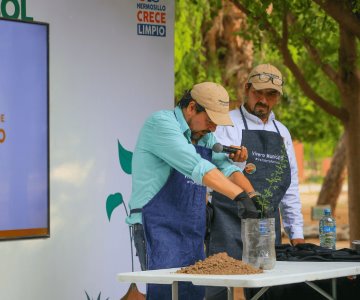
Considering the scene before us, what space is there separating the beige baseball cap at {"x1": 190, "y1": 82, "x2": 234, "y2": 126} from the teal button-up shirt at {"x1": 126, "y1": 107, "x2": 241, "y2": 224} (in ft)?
0.57

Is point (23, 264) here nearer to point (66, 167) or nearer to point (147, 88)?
point (66, 167)

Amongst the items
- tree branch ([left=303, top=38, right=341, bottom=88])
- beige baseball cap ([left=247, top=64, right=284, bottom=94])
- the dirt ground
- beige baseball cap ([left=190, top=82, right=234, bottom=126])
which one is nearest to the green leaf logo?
beige baseball cap ([left=247, top=64, right=284, bottom=94])

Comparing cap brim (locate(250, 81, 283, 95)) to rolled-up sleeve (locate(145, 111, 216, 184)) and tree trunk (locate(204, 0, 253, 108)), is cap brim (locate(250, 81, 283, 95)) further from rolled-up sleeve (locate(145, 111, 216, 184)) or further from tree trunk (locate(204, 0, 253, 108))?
tree trunk (locate(204, 0, 253, 108))


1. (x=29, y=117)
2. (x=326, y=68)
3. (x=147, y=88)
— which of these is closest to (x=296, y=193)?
(x=147, y=88)

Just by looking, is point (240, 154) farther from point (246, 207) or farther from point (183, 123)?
point (246, 207)

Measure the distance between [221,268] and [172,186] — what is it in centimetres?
81

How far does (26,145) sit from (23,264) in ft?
2.44

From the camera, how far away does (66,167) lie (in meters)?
6.68

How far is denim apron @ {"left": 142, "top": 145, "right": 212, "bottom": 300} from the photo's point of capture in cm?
540

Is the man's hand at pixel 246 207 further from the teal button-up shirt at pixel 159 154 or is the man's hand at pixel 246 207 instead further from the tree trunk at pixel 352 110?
the tree trunk at pixel 352 110

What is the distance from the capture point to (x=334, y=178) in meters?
22.8

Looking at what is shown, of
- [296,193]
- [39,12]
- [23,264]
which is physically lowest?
[23,264]

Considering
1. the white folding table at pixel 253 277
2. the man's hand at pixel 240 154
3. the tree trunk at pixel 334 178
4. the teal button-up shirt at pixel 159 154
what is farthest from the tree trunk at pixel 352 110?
the tree trunk at pixel 334 178

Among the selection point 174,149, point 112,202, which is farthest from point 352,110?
point 174,149
